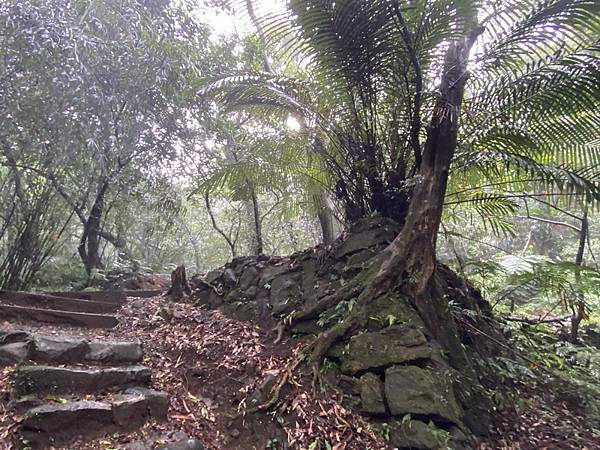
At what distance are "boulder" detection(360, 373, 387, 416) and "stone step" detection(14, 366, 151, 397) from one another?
1.55 m

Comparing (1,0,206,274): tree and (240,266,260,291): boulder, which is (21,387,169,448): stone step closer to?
(240,266,260,291): boulder

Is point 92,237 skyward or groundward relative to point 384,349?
skyward

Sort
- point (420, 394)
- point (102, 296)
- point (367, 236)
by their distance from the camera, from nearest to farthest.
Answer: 1. point (420, 394)
2. point (367, 236)
3. point (102, 296)

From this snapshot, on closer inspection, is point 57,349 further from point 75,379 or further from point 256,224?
point 256,224

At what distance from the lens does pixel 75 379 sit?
263cm

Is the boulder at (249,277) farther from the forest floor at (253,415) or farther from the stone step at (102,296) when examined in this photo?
the stone step at (102,296)

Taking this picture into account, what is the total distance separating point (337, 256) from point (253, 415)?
1.69m

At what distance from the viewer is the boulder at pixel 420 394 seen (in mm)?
2439

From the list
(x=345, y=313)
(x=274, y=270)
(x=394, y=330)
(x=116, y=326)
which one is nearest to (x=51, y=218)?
(x=116, y=326)

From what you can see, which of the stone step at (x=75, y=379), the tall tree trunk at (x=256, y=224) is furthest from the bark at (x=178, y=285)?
the stone step at (x=75, y=379)

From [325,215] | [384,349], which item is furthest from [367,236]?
[325,215]

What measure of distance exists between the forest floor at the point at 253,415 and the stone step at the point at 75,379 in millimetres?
135

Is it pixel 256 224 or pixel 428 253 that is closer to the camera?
pixel 428 253

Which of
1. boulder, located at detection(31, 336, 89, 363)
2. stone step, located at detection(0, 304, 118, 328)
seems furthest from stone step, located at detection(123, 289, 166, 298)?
boulder, located at detection(31, 336, 89, 363)
